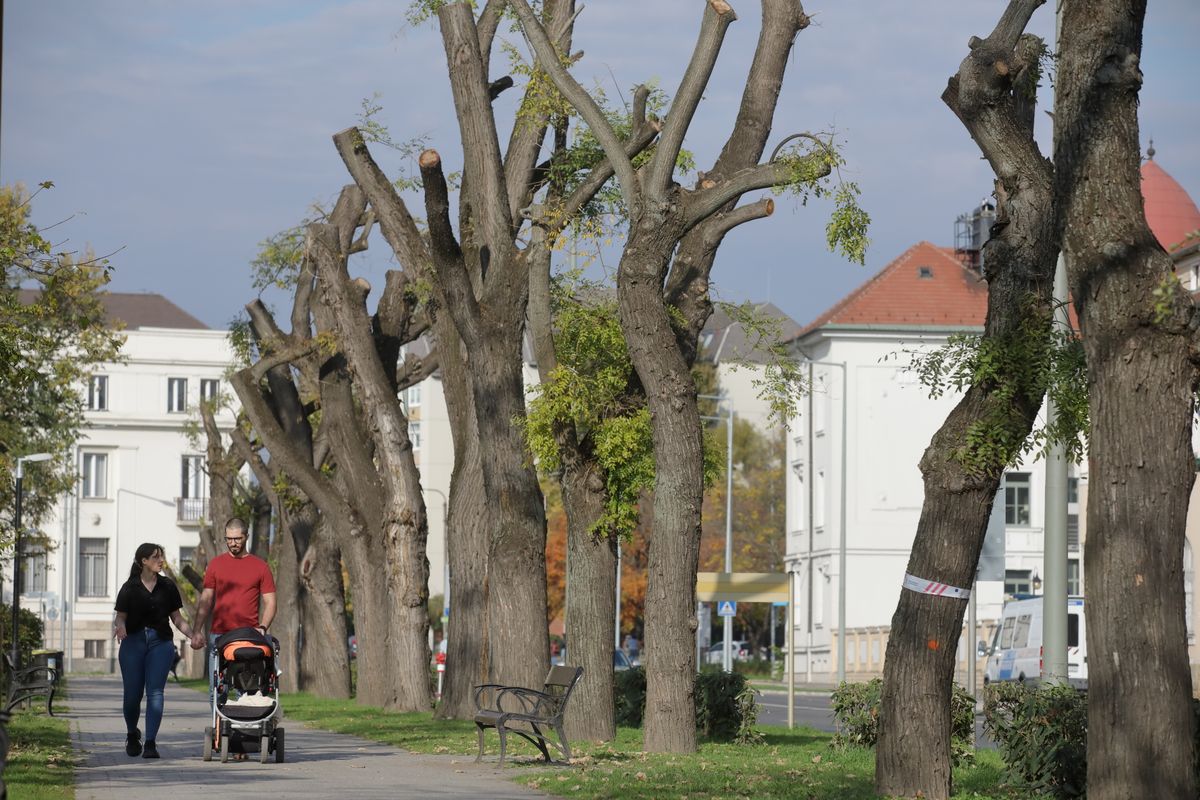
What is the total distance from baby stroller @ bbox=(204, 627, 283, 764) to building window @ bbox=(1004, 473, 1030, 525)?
58.1 m

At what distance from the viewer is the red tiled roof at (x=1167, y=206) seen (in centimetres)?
6062

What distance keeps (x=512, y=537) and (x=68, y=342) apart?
17.9 meters

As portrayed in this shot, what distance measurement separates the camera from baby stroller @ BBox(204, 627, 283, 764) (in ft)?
48.3

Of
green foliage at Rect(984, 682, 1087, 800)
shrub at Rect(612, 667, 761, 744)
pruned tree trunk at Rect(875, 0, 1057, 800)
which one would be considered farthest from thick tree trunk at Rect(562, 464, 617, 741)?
pruned tree trunk at Rect(875, 0, 1057, 800)

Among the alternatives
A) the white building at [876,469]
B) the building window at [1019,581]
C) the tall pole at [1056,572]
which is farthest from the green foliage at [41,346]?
the building window at [1019,581]

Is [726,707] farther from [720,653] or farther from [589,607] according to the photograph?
[720,653]

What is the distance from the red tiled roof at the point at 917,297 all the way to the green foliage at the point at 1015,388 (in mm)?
59006

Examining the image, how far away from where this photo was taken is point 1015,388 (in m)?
12.6

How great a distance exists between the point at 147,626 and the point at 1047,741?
721 cm

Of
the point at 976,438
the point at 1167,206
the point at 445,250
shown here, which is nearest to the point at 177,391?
the point at 1167,206

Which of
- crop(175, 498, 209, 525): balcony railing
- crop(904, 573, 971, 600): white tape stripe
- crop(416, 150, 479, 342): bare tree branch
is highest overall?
crop(416, 150, 479, 342): bare tree branch

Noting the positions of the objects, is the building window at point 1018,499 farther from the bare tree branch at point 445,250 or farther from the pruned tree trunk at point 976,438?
the pruned tree trunk at point 976,438

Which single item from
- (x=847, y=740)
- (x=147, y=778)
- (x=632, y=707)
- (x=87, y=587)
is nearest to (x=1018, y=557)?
(x=87, y=587)

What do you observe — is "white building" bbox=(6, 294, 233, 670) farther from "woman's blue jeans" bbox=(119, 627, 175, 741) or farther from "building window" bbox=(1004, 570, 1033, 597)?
"woman's blue jeans" bbox=(119, 627, 175, 741)
